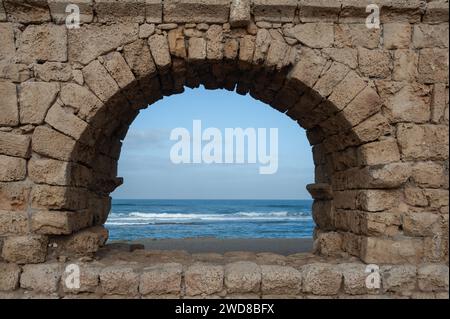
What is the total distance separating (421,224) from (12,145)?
3.93 m

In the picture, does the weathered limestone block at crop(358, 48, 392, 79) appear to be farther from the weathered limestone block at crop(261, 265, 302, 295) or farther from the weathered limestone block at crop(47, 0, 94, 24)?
the weathered limestone block at crop(47, 0, 94, 24)

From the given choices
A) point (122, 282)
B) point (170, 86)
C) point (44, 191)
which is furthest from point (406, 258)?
point (44, 191)

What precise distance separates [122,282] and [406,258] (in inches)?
106

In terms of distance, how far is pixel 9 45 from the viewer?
155 inches

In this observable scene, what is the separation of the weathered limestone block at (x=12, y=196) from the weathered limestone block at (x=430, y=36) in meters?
4.07

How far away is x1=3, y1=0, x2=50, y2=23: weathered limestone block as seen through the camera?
3.90m

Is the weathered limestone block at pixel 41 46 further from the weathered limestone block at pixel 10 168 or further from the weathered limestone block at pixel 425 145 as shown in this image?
the weathered limestone block at pixel 425 145

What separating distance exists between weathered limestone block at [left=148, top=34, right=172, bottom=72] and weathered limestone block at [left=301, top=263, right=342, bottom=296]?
2.42 meters

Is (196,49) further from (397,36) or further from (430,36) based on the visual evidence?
(430,36)

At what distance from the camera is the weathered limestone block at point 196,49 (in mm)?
3979

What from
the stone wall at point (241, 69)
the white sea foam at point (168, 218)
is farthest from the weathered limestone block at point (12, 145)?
the white sea foam at point (168, 218)
